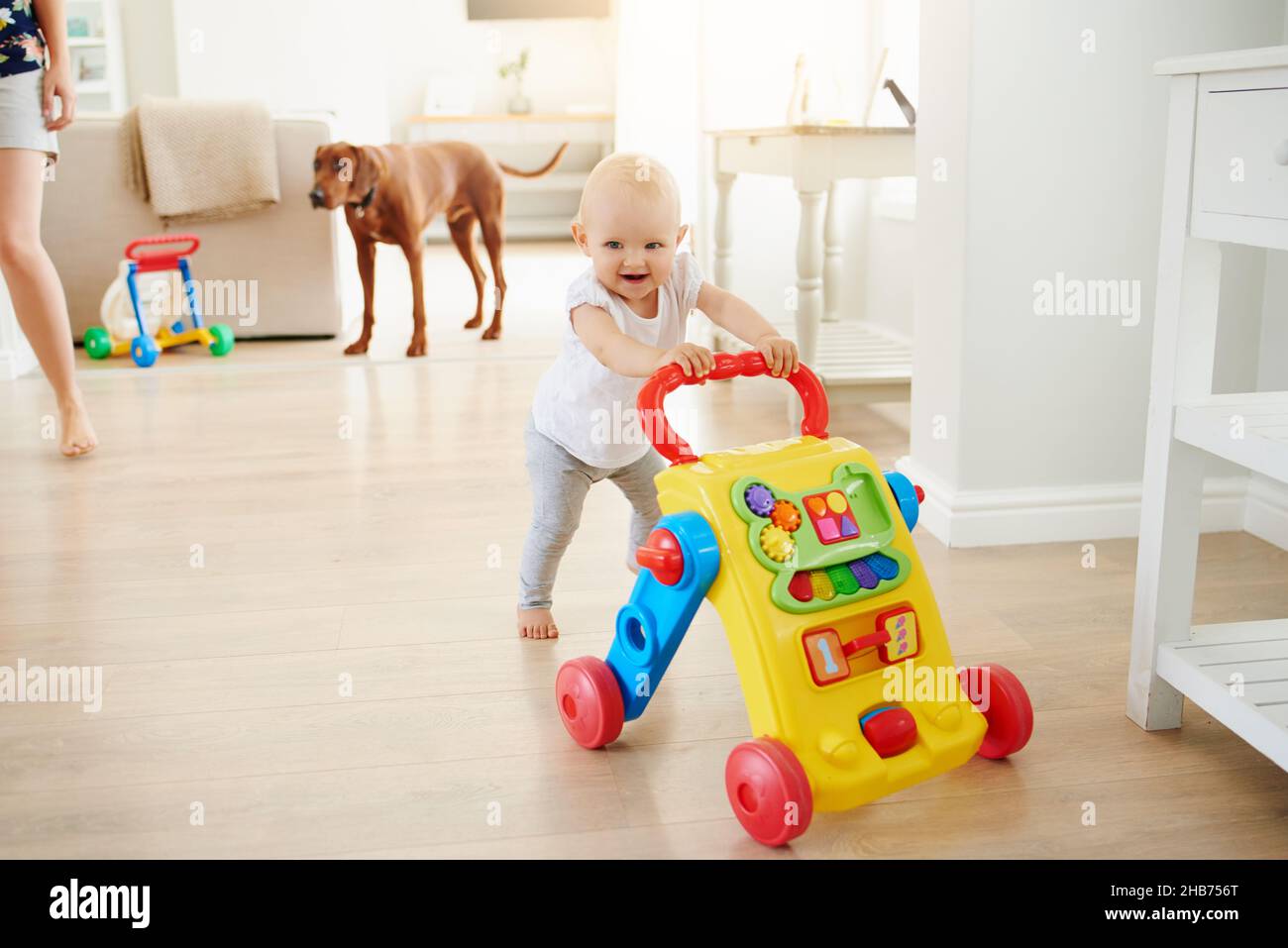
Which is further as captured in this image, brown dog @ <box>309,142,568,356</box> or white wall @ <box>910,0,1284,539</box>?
brown dog @ <box>309,142,568,356</box>

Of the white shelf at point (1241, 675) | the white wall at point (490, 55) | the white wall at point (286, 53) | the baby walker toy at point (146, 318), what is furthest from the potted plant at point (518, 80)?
the white shelf at point (1241, 675)

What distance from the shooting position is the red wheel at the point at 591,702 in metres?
1.24

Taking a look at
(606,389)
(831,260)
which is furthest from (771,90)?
(606,389)

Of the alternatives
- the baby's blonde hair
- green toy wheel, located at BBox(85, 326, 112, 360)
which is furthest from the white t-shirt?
green toy wheel, located at BBox(85, 326, 112, 360)

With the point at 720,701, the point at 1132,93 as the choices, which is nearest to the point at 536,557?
the point at 720,701

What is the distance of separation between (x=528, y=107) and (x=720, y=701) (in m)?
5.87

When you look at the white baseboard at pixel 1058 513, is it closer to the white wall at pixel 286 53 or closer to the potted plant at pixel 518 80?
the white wall at pixel 286 53

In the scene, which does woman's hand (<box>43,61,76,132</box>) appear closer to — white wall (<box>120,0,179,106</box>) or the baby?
the baby

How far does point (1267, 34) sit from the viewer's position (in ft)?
5.97

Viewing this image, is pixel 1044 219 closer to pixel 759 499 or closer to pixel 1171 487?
pixel 1171 487

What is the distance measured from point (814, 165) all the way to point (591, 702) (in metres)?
1.54

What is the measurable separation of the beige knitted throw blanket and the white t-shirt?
237 cm

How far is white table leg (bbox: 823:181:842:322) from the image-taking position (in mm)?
3469

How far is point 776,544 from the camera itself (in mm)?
1108
